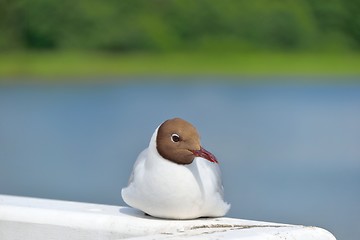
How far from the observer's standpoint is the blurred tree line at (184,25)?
13.9 metres

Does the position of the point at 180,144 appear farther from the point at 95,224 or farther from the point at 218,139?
the point at 218,139

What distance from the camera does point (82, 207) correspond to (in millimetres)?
2840

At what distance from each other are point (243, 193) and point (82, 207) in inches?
249

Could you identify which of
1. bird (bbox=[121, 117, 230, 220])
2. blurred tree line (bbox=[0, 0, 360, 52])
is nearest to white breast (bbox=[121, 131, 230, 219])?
bird (bbox=[121, 117, 230, 220])

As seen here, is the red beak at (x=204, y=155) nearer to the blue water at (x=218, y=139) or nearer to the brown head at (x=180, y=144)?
the brown head at (x=180, y=144)

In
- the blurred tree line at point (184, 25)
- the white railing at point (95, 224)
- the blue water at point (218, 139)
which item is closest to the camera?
the white railing at point (95, 224)

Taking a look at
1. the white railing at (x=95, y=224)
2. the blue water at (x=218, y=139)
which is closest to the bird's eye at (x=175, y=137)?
the white railing at (x=95, y=224)

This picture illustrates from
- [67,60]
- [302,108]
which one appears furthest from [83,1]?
[302,108]

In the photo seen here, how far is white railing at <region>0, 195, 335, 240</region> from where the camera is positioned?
2506 mm

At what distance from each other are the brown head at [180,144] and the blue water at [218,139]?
13.3 ft

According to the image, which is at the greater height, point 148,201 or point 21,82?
point 21,82

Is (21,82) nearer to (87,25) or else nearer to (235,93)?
(87,25)

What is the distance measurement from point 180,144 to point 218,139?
819cm

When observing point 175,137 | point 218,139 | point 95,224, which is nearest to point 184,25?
point 218,139
